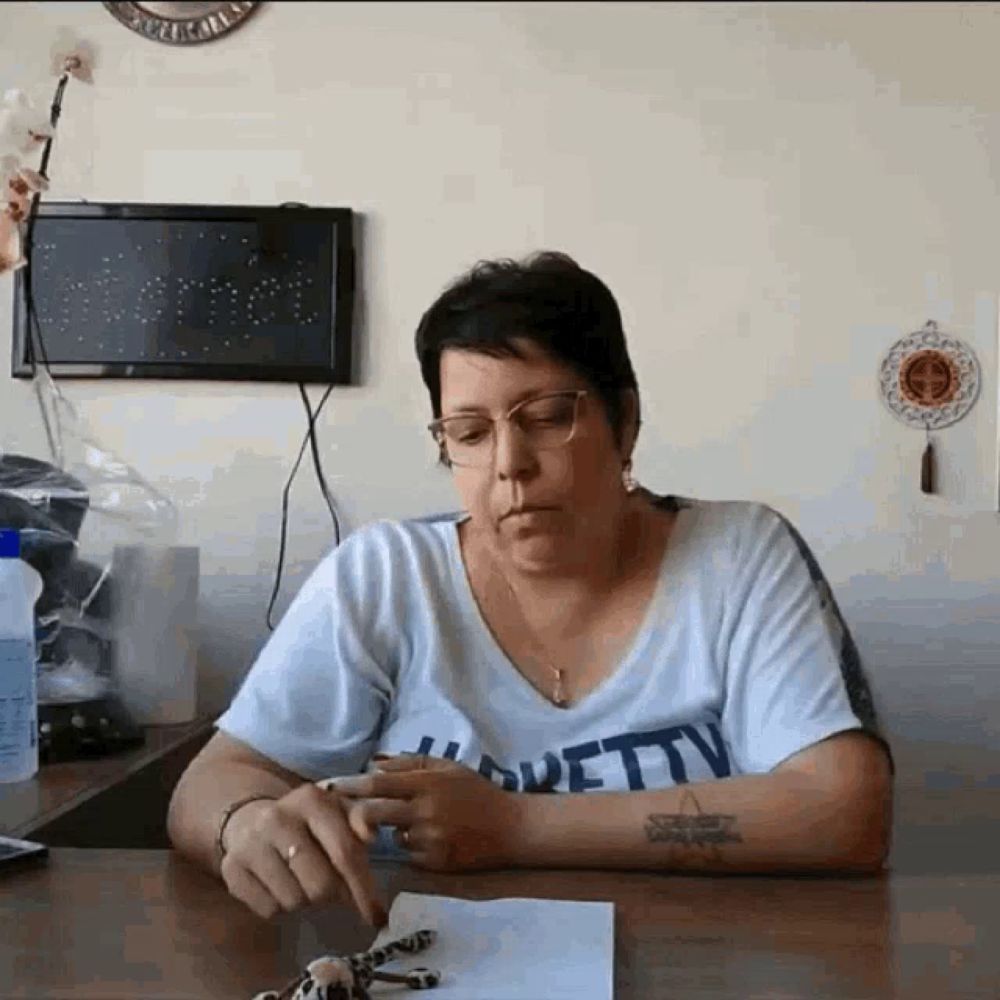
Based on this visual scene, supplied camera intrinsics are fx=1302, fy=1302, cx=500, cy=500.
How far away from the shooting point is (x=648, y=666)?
106 cm

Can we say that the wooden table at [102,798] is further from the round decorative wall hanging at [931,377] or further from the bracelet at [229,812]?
the round decorative wall hanging at [931,377]

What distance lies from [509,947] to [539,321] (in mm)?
559

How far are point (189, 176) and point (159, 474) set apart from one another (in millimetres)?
412

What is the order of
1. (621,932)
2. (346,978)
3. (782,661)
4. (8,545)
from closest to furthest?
(346,978) → (621,932) → (782,661) → (8,545)

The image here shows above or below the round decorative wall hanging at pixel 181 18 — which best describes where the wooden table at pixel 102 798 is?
below

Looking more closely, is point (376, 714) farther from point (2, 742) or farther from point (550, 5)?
point (550, 5)

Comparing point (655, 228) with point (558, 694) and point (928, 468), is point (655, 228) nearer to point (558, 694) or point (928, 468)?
point (928, 468)

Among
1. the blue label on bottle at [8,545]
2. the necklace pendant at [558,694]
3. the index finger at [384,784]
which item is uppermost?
the blue label on bottle at [8,545]

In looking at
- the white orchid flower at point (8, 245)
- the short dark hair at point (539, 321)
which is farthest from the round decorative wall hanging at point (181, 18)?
the short dark hair at point (539, 321)

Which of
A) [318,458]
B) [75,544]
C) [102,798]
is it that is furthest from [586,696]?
[318,458]

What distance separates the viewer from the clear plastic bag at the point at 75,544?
1411mm

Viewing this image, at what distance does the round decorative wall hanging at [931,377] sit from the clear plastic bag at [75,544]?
954 mm

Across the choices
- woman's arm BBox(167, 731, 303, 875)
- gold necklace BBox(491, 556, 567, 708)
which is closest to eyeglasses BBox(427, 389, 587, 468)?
gold necklace BBox(491, 556, 567, 708)

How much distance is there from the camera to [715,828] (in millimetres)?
895
